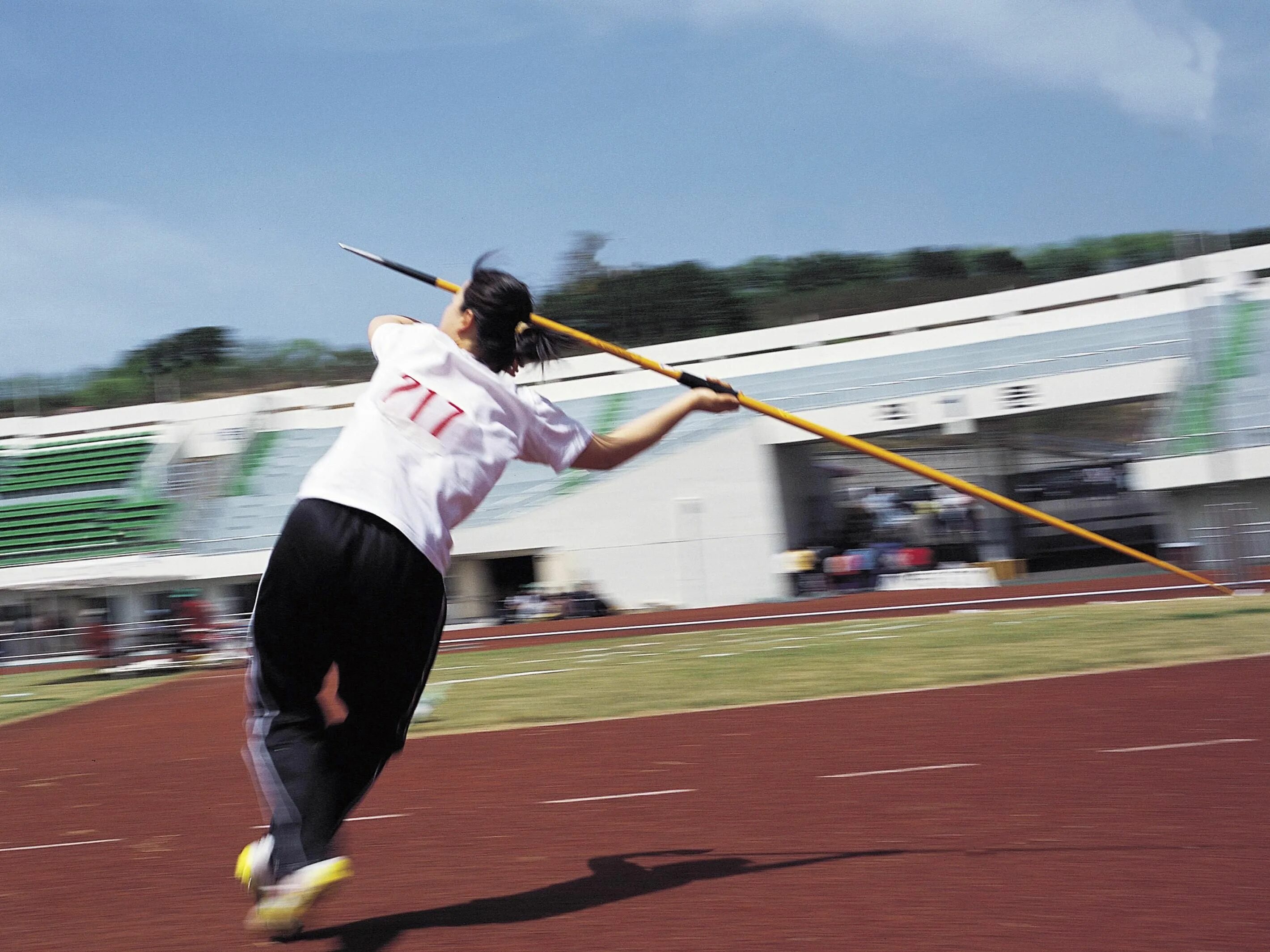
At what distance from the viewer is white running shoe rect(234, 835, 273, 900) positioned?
2816 mm

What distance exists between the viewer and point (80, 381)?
3156cm

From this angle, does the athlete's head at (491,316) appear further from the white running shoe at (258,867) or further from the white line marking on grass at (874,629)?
the white line marking on grass at (874,629)

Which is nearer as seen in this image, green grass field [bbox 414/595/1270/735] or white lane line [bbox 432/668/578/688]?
green grass field [bbox 414/595/1270/735]

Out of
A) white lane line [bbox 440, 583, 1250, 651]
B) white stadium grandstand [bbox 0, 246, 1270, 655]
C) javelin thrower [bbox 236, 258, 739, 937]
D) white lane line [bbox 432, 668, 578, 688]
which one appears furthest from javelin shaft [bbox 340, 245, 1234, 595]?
white stadium grandstand [bbox 0, 246, 1270, 655]

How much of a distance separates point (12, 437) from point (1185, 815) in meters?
33.1

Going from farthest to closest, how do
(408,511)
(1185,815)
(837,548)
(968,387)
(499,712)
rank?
(968,387), (837,548), (499,712), (1185,815), (408,511)

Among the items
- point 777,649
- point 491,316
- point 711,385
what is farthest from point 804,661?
point 491,316

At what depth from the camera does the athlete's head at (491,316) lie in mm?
2941

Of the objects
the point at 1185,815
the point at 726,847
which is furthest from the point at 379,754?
the point at 1185,815

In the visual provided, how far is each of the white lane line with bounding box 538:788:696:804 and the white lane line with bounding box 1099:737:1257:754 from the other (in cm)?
164

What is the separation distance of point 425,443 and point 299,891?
1.04 m

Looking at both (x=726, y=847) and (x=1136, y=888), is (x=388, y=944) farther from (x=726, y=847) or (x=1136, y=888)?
(x=1136, y=888)

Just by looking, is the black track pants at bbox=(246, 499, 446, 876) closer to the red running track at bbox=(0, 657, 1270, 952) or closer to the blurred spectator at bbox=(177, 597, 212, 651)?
the red running track at bbox=(0, 657, 1270, 952)

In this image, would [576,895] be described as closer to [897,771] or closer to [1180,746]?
[897,771]
